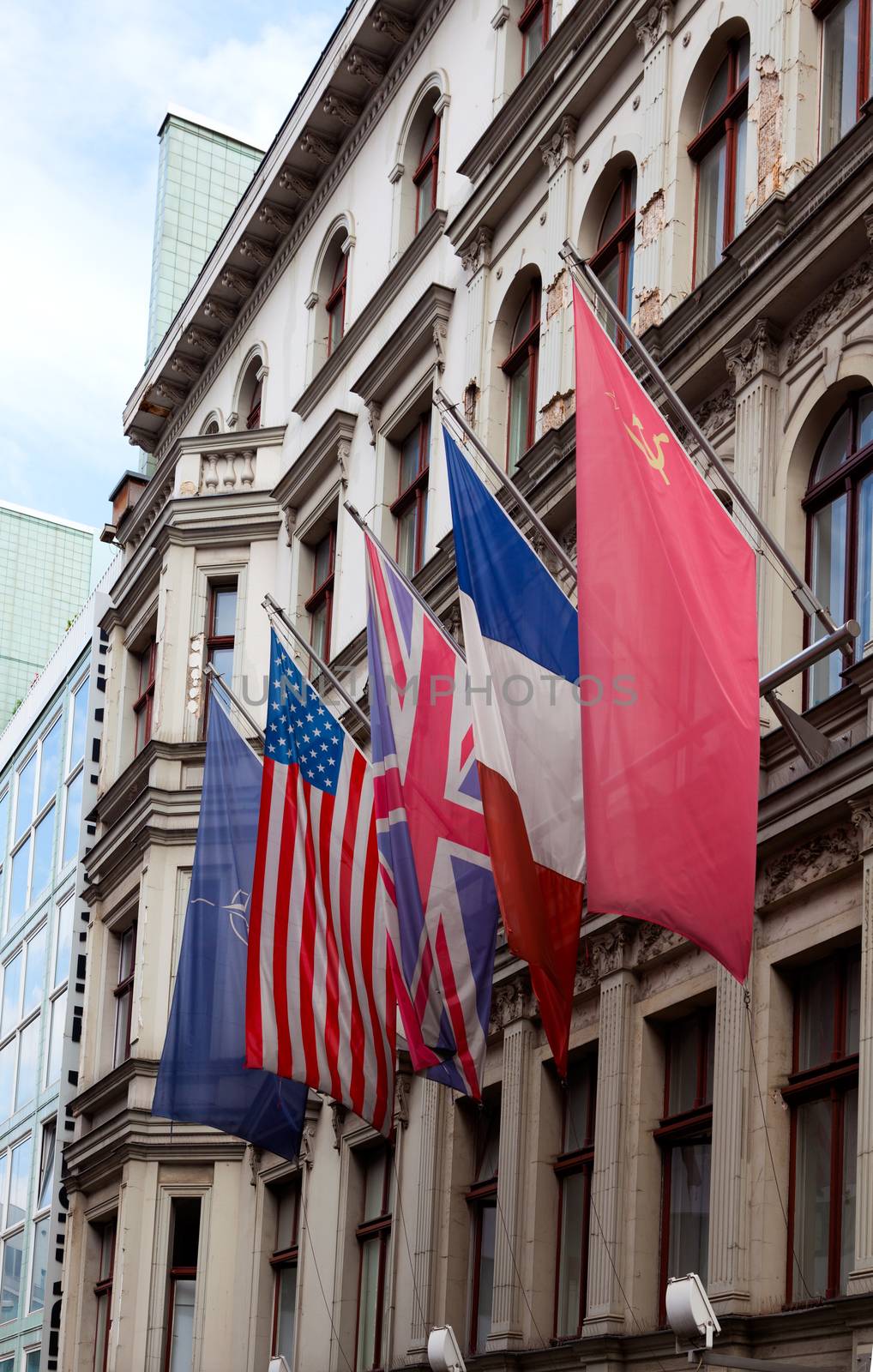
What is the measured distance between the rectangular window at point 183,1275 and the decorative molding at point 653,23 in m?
16.2

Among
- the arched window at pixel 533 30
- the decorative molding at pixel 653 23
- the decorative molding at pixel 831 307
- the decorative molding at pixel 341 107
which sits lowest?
the decorative molding at pixel 831 307

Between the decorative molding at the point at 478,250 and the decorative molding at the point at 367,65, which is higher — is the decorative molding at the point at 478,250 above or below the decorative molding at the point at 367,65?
below

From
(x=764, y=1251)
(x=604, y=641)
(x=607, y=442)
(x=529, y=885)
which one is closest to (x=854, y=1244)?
(x=764, y=1251)

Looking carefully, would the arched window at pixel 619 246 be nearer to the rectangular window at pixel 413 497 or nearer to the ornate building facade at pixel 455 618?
the ornate building facade at pixel 455 618

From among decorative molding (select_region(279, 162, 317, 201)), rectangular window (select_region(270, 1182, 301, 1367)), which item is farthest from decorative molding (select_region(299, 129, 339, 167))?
rectangular window (select_region(270, 1182, 301, 1367))

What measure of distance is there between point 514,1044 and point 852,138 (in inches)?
350

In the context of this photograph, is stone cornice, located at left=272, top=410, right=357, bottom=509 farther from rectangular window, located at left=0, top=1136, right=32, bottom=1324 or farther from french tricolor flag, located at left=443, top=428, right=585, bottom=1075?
rectangular window, located at left=0, top=1136, right=32, bottom=1324

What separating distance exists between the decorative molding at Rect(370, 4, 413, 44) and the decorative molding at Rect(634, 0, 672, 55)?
8.59 metres

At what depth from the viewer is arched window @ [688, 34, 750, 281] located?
19375 millimetres

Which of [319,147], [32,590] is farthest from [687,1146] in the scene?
[32,590]

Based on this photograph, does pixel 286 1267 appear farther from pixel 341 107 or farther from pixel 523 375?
pixel 341 107

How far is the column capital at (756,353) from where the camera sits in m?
17.6

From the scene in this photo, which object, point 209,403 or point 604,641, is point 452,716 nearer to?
point 604,641

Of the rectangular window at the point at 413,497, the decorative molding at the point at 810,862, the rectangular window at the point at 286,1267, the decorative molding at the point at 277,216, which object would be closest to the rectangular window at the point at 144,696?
the decorative molding at the point at 277,216
